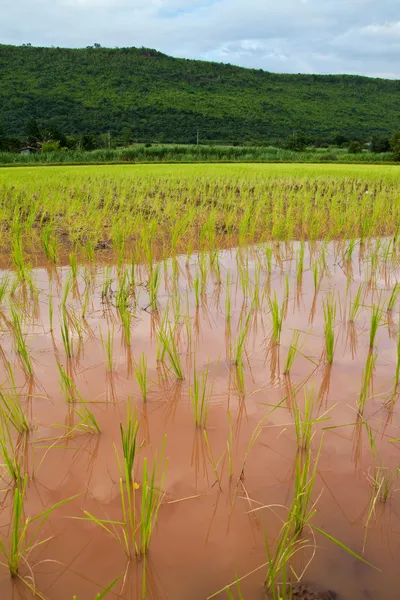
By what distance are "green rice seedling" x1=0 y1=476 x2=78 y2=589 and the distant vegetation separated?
34223mm

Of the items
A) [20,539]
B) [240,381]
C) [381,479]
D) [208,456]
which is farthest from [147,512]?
[240,381]

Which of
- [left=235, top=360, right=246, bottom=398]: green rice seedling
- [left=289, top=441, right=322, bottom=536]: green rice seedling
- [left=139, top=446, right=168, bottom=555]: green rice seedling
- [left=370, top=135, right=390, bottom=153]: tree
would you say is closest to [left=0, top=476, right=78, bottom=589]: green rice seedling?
[left=139, top=446, right=168, bottom=555]: green rice seedling

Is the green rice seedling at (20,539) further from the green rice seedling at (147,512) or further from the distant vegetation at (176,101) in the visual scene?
the distant vegetation at (176,101)

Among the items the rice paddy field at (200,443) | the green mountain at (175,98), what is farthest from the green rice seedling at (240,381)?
the green mountain at (175,98)

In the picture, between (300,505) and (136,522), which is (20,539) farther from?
(300,505)

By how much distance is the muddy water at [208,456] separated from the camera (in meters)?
0.93

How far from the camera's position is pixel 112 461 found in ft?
4.09

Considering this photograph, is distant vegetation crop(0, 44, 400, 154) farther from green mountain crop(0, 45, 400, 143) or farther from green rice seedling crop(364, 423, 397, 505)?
green rice seedling crop(364, 423, 397, 505)

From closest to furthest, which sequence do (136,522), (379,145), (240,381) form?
(136,522) < (240,381) < (379,145)

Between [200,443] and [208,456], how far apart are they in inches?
2.5

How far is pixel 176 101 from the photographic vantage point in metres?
51.3

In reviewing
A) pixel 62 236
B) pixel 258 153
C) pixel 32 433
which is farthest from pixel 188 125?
pixel 32 433

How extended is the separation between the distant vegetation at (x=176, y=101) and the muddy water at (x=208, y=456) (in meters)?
33.1

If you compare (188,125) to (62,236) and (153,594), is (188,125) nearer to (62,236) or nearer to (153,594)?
(62,236)
